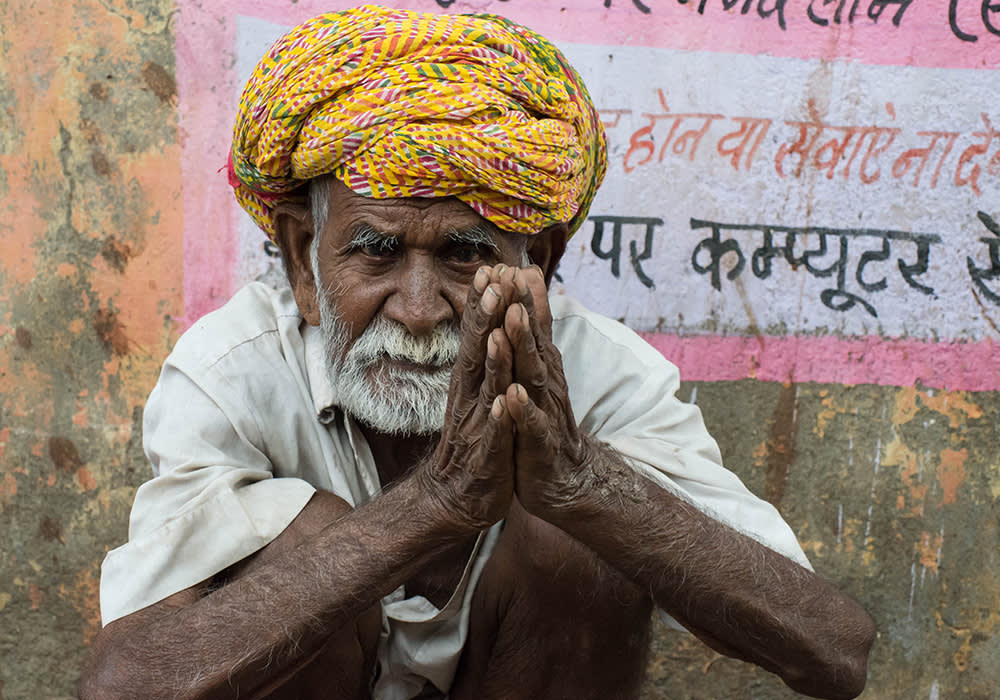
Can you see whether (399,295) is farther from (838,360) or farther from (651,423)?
(838,360)

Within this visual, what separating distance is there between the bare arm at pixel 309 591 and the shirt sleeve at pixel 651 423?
423 mm

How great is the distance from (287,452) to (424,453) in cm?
32

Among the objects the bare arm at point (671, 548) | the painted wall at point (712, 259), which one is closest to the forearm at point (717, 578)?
the bare arm at point (671, 548)

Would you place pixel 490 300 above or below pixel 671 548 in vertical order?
above

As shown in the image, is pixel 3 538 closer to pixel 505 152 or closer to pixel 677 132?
pixel 505 152

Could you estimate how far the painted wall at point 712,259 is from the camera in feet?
9.34

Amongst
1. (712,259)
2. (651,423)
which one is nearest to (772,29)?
(712,259)

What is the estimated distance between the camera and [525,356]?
5.33 ft

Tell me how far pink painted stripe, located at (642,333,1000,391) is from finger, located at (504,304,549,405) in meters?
1.37

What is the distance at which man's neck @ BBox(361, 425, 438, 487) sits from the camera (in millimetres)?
2336

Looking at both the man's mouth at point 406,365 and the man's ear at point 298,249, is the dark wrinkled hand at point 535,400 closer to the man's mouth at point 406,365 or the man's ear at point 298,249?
the man's mouth at point 406,365

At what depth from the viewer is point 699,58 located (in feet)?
9.52

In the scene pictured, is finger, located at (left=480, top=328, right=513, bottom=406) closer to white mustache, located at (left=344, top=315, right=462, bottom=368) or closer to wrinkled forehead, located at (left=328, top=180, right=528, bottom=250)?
white mustache, located at (left=344, top=315, right=462, bottom=368)

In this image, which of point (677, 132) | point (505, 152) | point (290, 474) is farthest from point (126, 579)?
point (677, 132)
